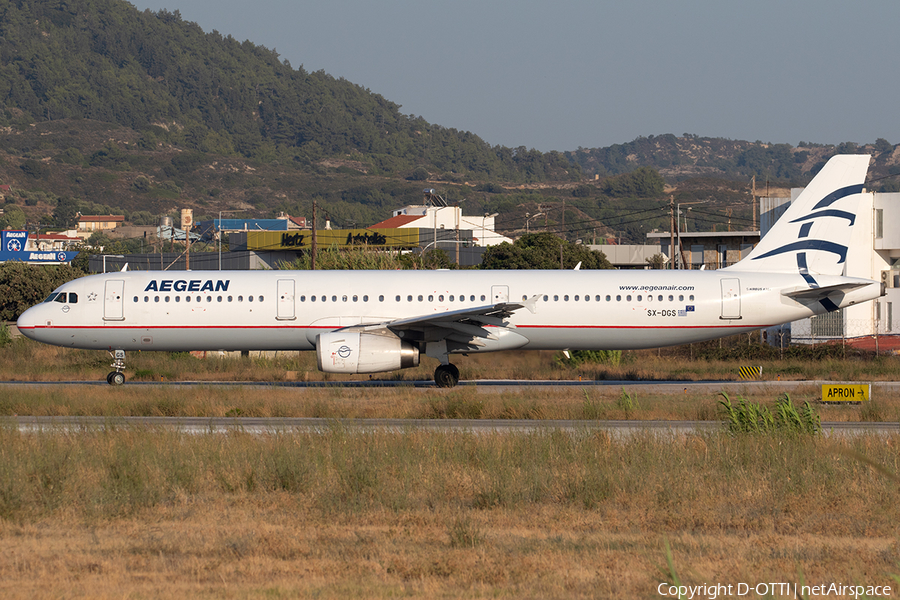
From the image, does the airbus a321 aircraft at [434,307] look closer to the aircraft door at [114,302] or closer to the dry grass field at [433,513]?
the aircraft door at [114,302]

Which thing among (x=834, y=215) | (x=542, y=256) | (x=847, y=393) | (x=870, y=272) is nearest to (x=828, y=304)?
(x=834, y=215)

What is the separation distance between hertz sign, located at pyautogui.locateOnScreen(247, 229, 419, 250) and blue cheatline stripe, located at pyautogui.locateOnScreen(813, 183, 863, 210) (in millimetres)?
67397

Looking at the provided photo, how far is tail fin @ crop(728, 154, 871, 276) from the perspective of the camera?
2778cm

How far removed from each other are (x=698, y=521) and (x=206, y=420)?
493 inches

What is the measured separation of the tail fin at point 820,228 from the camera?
27781 millimetres

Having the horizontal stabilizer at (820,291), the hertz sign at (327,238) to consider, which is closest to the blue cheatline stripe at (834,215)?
the horizontal stabilizer at (820,291)

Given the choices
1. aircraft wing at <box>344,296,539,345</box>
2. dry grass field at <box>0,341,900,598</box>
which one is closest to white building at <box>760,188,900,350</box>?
aircraft wing at <box>344,296,539,345</box>

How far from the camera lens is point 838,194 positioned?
2803 centimetres

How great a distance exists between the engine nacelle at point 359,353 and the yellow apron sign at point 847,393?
10.9 m

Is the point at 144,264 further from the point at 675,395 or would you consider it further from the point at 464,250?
the point at 675,395

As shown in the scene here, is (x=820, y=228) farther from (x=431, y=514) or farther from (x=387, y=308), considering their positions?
(x=431, y=514)

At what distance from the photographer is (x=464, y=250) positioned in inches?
4136

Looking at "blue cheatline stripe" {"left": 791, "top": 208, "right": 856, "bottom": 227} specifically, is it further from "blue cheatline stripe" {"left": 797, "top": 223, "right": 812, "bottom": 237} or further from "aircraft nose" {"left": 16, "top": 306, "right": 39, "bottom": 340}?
A: "aircraft nose" {"left": 16, "top": 306, "right": 39, "bottom": 340}

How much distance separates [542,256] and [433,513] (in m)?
72.2
